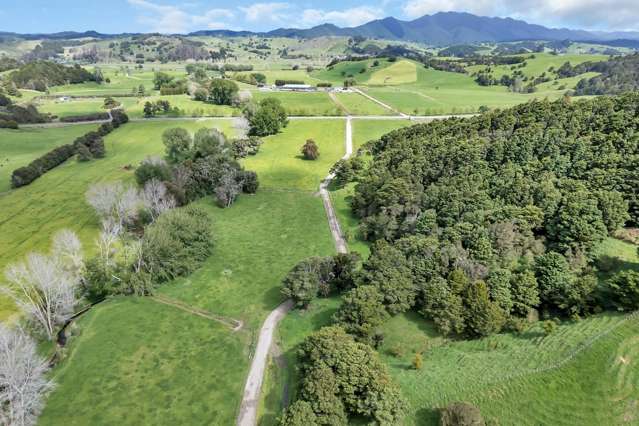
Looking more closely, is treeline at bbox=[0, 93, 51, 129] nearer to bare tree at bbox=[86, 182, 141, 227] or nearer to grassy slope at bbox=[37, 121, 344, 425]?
bare tree at bbox=[86, 182, 141, 227]

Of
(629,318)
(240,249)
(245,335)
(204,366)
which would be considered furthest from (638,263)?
(240,249)

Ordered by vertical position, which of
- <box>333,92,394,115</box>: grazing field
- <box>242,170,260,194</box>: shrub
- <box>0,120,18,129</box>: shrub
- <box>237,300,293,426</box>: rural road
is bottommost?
<box>237,300,293,426</box>: rural road

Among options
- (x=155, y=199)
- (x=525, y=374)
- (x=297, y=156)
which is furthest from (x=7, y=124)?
(x=525, y=374)

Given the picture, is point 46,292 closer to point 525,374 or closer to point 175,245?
point 175,245

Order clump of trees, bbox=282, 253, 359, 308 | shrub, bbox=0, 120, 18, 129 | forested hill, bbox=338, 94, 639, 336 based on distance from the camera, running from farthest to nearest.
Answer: shrub, bbox=0, 120, 18, 129, clump of trees, bbox=282, 253, 359, 308, forested hill, bbox=338, 94, 639, 336

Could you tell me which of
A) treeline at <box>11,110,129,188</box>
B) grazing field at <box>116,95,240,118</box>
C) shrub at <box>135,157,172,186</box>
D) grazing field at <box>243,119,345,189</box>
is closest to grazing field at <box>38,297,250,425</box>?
shrub at <box>135,157,172,186</box>
